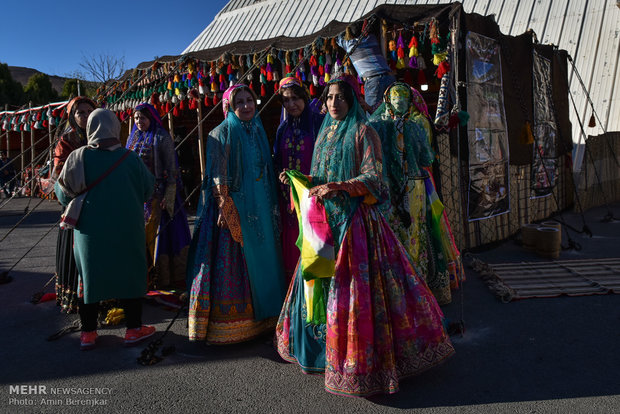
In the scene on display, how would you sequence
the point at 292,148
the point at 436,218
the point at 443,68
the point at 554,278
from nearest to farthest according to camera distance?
the point at 292,148, the point at 436,218, the point at 554,278, the point at 443,68

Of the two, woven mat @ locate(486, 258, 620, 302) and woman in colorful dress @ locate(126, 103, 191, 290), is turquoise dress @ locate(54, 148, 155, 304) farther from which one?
woven mat @ locate(486, 258, 620, 302)

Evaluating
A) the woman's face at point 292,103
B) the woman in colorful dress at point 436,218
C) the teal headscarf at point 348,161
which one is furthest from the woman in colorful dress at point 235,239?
the woman in colorful dress at point 436,218

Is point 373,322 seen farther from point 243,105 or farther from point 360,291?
point 243,105

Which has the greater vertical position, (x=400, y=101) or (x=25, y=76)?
(x=25, y=76)

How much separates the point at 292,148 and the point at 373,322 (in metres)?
1.52

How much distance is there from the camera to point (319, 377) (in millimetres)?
2662

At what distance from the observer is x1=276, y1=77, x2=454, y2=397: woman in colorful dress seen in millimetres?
2348

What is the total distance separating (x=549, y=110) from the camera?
7.98 meters

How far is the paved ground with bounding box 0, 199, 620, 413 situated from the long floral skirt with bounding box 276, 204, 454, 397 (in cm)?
16

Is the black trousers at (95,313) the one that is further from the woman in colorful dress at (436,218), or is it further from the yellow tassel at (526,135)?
the yellow tassel at (526,135)

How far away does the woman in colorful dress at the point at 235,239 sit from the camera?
121 inches

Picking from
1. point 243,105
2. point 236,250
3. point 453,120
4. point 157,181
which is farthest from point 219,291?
point 453,120

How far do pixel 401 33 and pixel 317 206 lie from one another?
3938 millimetres

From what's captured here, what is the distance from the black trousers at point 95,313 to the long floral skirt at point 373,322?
1.38m
